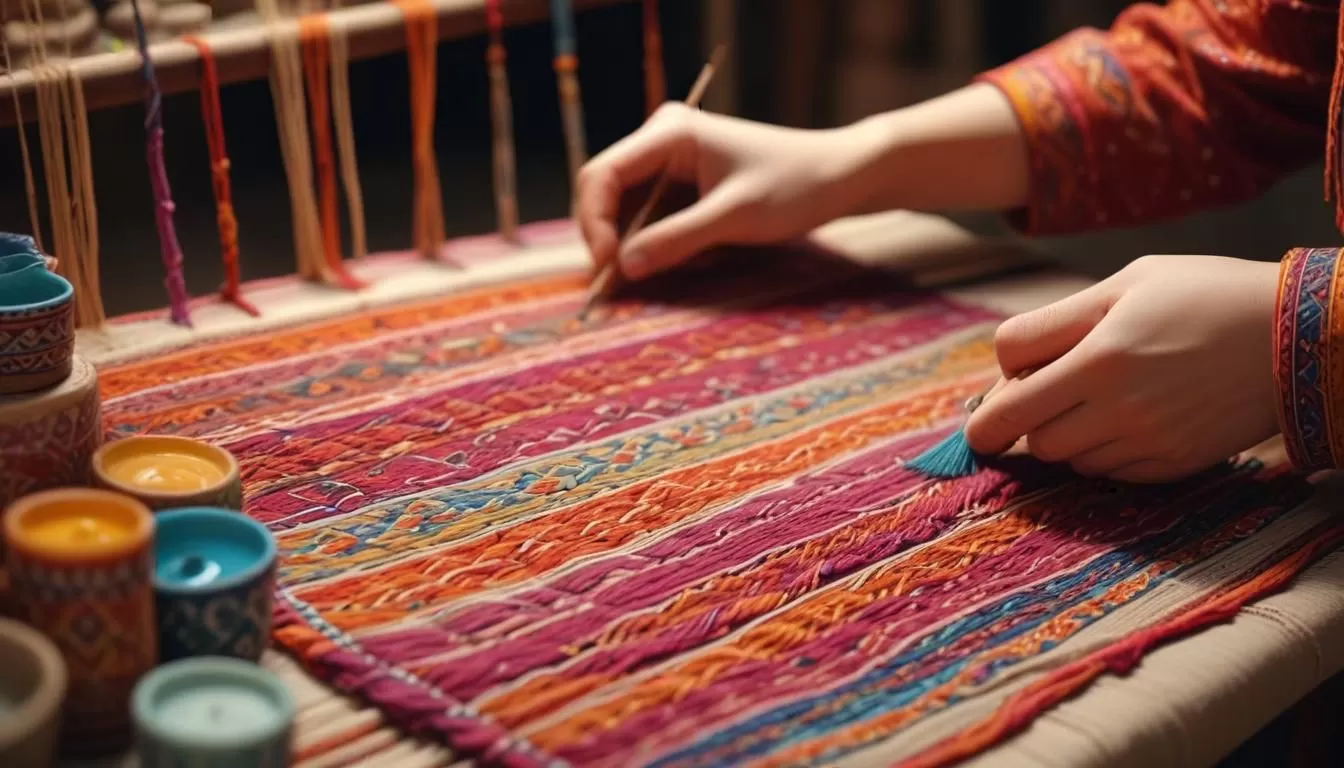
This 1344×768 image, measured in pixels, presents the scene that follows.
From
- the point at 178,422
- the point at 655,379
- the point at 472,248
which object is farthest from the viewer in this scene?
the point at 472,248

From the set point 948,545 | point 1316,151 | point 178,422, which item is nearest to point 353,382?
point 178,422

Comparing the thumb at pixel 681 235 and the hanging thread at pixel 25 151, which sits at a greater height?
the hanging thread at pixel 25 151

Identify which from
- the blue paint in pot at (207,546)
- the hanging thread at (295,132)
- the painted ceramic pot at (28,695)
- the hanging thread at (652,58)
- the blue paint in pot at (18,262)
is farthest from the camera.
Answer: the hanging thread at (652,58)

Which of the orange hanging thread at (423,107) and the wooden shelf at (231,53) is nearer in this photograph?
the wooden shelf at (231,53)

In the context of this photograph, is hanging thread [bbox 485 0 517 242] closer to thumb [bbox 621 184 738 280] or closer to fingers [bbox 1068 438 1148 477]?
thumb [bbox 621 184 738 280]

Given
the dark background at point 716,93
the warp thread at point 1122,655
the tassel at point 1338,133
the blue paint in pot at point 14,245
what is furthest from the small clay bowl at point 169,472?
the dark background at point 716,93

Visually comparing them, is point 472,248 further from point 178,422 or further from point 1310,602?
point 1310,602

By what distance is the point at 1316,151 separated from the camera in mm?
1139

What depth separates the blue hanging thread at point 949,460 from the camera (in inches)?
34.8

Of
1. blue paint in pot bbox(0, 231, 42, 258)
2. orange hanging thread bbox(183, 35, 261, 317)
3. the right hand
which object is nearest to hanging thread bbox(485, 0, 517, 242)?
the right hand

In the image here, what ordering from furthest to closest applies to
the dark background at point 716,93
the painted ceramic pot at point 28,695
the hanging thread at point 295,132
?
the dark background at point 716,93
the hanging thread at point 295,132
the painted ceramic pot at point 28,695

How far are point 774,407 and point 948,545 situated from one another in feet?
0.69

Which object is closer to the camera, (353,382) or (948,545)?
(948,545)

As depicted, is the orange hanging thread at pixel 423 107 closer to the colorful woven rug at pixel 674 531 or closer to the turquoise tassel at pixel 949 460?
the colorful woven rug at pixel 674 531
